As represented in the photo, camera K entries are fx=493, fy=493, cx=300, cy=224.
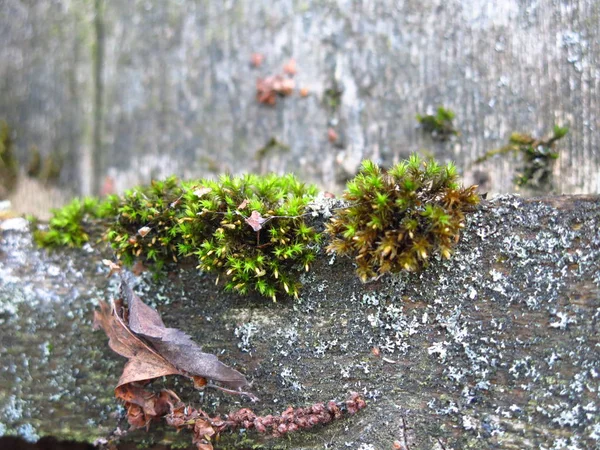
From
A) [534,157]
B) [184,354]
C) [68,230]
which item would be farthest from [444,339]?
[68,230]

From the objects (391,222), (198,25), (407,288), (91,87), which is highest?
(198,25)

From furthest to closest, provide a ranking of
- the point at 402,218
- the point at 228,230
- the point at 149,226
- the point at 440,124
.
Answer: the point at 440,124
the point at 149,226
the point at 228,230
the point at 402,218

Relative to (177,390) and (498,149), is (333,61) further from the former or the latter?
(177,390)

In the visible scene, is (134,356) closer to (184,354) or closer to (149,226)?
(184,354)

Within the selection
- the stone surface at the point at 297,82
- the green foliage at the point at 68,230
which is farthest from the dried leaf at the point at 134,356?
the stone surface at the point at 297,82

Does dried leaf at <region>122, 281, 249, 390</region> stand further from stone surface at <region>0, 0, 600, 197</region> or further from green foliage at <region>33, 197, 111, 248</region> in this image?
stone surface at <region>0, 0, 600, 197</region>

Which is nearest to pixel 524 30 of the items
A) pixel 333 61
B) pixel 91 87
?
pixel 333 61

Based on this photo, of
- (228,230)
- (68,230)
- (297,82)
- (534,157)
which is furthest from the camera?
(297,82)
